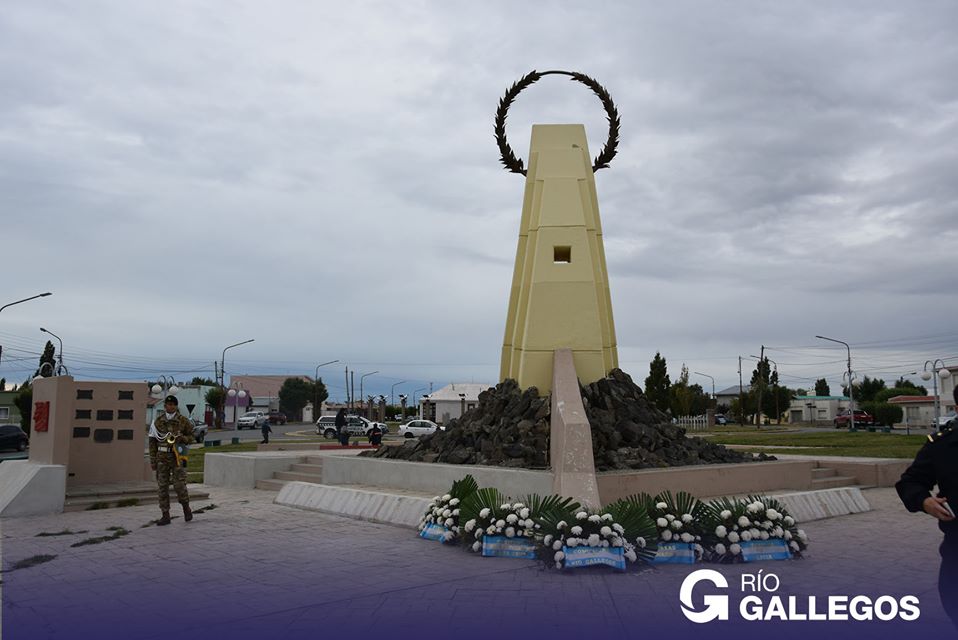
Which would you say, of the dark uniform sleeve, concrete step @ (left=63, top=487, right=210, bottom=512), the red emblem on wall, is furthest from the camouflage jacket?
the dark uniform sleeve

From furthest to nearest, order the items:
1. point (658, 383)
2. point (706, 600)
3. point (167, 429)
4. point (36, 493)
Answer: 1. point (658, 383)
2. point (36, 493)
3. point (167, 429)
4. point (706, 600)

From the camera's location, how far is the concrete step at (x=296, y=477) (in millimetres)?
15047

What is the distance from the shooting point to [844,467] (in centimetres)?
1499

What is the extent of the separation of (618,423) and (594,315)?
2.17 m

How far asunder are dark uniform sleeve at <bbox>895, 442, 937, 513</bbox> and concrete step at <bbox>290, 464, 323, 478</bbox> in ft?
41.6

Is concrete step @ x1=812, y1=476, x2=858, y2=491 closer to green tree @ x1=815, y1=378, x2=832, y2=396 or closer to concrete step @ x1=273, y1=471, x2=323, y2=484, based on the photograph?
concrete step @ x1=273, y1=471, x2=323, y2=484

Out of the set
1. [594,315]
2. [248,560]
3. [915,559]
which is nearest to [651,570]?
[915,559]

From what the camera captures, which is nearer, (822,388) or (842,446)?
(842,446)

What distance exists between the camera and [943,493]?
→ 3.84m

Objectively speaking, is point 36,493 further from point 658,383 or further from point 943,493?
point 658,383

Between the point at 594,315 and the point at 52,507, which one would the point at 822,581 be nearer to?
the point at 594,315

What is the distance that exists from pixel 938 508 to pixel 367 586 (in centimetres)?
456

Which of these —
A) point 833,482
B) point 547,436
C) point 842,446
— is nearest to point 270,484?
point 547,436

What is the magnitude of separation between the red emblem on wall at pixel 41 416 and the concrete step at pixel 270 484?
4.38 meters
